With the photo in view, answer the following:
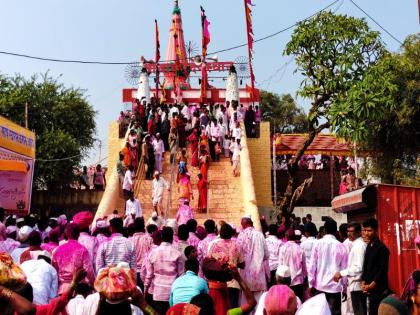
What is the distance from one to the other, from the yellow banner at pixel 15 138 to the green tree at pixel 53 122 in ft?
39.5

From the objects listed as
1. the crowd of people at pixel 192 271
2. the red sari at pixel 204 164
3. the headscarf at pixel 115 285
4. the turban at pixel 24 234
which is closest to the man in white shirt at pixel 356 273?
the crowd of people at pixel 192 271

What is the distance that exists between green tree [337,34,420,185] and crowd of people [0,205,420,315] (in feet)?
31.5

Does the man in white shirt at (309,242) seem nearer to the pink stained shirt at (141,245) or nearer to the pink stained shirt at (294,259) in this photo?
the pink stained shirt at (294,259)

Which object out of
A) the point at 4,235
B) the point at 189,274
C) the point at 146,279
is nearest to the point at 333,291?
the point at 146,279

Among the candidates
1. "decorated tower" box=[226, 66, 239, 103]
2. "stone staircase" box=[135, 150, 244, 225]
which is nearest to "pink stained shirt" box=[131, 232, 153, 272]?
"stone staircase" box=[135, 150, 244, 225]

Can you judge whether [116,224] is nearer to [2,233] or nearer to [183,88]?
[2,233]

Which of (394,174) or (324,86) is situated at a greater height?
(324,86)

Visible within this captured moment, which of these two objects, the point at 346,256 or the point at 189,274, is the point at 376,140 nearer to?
the point at 346,256

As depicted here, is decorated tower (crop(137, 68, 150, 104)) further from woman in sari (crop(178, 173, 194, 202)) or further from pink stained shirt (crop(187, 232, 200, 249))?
pink stained shirt (crop(187, 232, 200, 249))

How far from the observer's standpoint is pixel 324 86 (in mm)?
19828

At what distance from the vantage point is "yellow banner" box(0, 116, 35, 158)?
16.2 meters

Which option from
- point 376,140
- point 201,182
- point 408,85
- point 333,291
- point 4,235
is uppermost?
point 408,85

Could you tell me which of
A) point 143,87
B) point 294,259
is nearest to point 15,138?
point 294,259

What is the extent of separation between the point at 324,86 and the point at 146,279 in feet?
42.2
